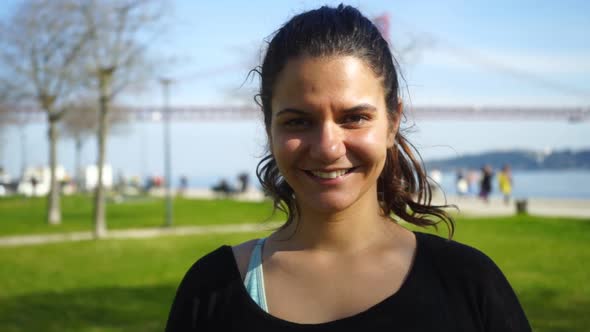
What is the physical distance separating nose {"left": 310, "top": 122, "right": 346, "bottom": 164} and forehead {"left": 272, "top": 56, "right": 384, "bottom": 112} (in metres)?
0.06

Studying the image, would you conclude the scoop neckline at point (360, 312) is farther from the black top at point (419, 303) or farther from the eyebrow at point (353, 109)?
the eyebrow at point (353, 109)

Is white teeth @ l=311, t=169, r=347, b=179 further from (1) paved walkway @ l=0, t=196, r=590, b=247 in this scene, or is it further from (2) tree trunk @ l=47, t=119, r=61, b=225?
(2) tree trunk @ l=47, t=119, r=61, b=225

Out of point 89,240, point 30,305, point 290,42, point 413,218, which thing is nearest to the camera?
point 290,42

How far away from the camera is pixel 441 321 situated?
174cm

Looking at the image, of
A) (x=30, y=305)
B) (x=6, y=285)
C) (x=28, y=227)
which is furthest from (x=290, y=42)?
(x=28, y=227)

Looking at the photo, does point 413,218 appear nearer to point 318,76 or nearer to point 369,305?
point 369,305

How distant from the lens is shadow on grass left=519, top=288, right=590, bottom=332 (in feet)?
22.8

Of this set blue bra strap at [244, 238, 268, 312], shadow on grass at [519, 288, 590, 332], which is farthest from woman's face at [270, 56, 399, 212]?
shadow on grass at [519, 288, 590, 332]

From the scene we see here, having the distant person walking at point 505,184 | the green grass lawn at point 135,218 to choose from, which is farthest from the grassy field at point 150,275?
the distant person walking at point 505,184

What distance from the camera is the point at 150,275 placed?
428 inches

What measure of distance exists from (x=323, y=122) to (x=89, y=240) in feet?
47.5

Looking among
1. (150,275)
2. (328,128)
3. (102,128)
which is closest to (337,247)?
(328,128)

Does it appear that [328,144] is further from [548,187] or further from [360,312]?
[548,187]

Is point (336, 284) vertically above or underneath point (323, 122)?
underneath
